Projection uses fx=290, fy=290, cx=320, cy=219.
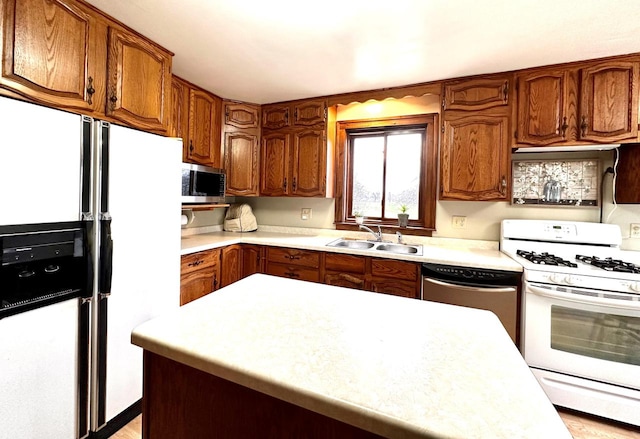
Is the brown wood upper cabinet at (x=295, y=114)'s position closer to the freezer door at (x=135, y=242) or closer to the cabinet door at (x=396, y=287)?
the freezer door at (x=135, y=242)

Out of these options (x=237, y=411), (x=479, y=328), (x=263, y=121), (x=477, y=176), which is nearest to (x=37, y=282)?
(x=237, y=411)

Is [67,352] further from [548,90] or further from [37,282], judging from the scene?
[548,90]

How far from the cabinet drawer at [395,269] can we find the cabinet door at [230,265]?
1.29 meters

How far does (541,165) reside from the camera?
2.32 meters

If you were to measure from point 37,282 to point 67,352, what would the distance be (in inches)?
13.9

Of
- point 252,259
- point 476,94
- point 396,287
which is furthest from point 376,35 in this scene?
point 252,259

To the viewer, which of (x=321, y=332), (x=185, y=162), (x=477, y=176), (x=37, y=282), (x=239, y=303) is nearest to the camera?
(x=321, y=332)

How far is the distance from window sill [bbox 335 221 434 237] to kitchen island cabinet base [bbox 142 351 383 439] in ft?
7.71

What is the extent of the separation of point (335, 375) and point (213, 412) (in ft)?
1.12

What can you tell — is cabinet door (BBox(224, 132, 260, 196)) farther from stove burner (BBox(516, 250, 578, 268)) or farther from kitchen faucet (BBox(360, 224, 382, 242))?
stove burner (BBox(516, 250, 578, 268))

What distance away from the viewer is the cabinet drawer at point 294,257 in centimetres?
252

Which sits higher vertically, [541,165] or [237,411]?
[541,165]

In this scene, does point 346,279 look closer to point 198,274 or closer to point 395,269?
point 395,269

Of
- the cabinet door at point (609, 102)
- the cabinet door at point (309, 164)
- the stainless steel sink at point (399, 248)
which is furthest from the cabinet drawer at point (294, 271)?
the cabinet door at point (609, 102)
